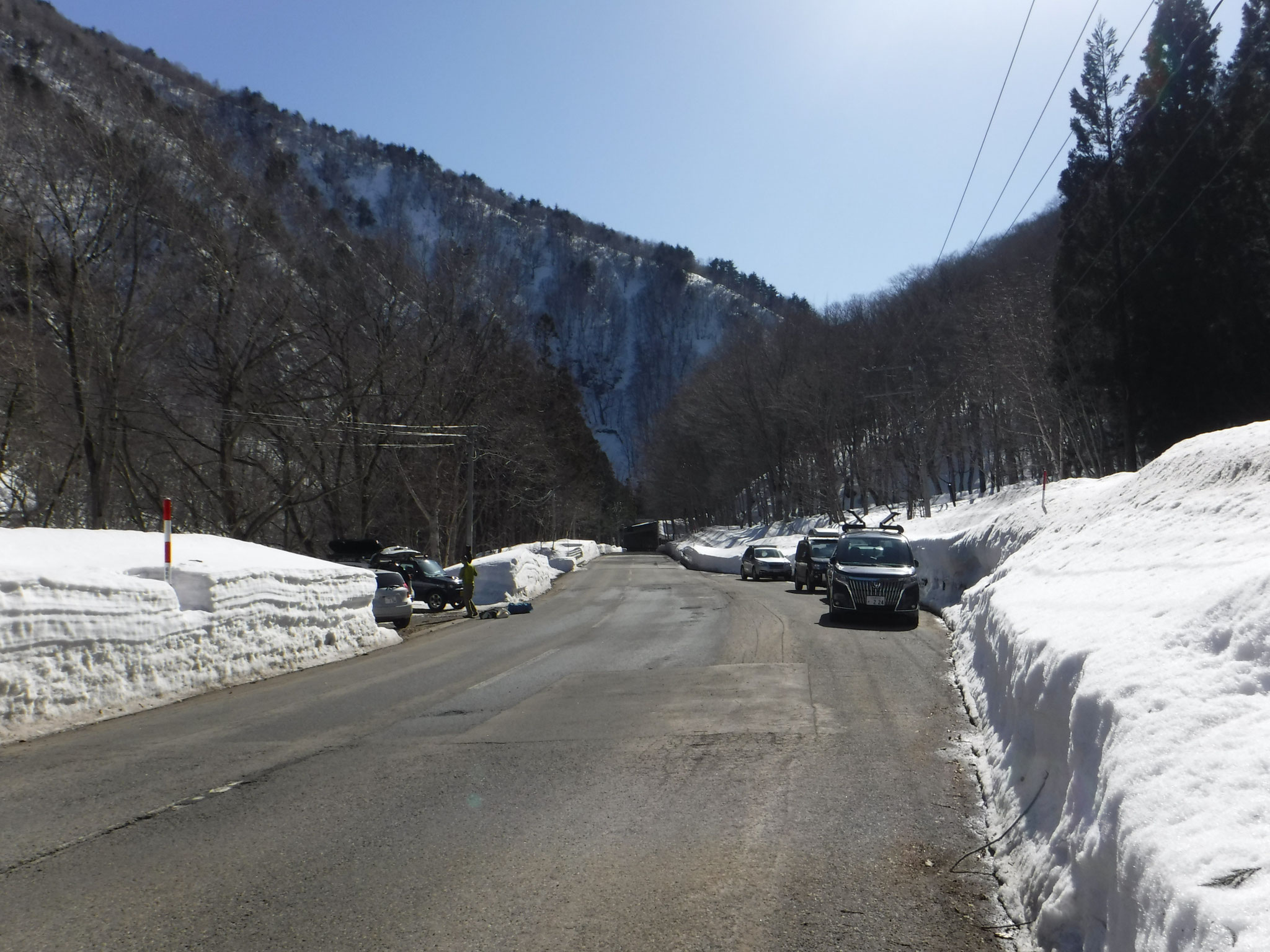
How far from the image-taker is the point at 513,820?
19.9ft

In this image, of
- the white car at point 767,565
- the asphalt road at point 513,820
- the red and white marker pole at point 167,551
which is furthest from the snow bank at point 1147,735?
the white car at point 767,565

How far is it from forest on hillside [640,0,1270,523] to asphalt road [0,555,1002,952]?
1991 cm

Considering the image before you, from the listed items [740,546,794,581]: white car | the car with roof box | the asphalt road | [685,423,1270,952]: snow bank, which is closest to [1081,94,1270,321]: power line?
the car with roof box

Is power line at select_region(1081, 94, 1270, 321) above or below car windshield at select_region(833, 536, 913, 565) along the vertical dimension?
above

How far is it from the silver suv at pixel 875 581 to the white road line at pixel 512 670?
20.8 feet

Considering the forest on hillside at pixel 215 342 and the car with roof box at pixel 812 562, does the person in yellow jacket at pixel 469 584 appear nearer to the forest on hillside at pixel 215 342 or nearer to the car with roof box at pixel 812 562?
the car with roof box at pixel 812 562

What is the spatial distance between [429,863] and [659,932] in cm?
156

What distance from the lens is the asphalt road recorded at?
Answer: 445cm

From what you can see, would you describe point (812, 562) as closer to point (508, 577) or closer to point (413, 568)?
point (508, 577)

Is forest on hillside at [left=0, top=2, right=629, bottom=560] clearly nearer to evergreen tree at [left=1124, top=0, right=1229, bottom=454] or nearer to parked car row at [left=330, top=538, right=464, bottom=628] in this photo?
parked car row at [left=330, top=538, right=464, bottom=628]

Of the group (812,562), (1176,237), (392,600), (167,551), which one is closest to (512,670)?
(167,551)

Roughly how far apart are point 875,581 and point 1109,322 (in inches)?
916

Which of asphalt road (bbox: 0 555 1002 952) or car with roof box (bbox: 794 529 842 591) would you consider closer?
asphalt road (bbox: 0 555 1002 952)

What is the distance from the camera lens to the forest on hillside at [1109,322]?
106 ft
